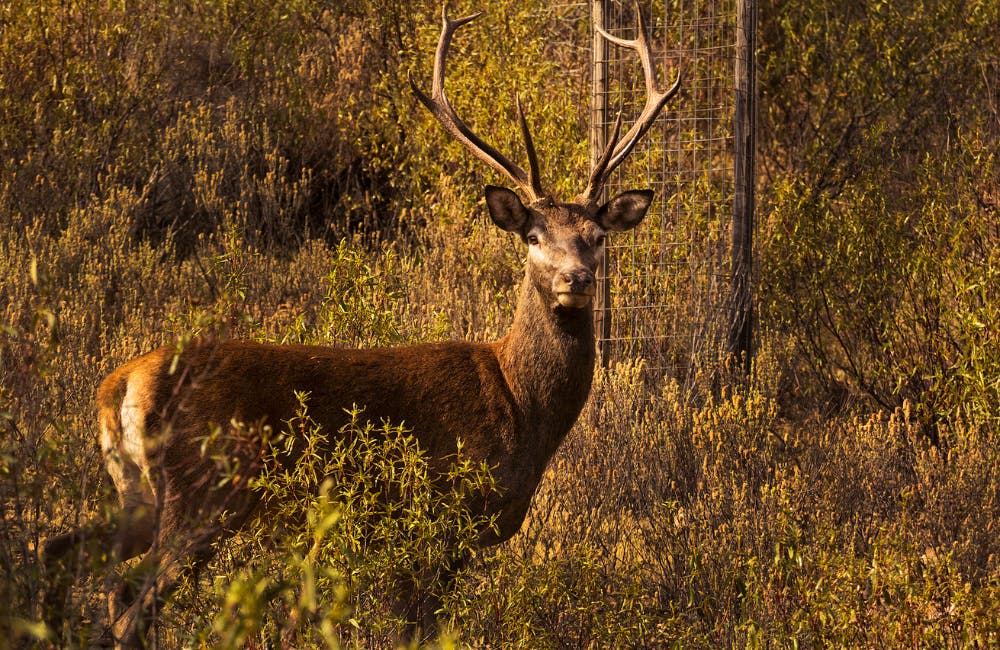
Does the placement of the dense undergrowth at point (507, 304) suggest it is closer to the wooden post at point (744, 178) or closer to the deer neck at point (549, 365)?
the wooden post at point (744, 178)

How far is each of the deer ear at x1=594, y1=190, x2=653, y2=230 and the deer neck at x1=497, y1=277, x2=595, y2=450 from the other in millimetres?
564

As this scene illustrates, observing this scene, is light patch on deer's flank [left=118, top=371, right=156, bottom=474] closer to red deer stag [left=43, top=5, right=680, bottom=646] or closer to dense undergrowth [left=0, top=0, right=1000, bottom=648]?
red deer stag [left=43, top=5, right=680, bottom=646]

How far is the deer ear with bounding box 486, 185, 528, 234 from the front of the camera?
218 inches

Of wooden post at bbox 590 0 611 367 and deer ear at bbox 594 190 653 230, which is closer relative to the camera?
deer ear at bbox 594 190 653 230

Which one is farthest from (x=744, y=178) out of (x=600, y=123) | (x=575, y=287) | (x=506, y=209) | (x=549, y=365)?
(x=575, y=287)

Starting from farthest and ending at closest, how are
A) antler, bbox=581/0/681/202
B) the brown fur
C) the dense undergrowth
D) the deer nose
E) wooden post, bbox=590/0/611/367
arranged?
wooden post, bbox=590/0/611/367
antler, bbox=581/0/681/202
the deer nose
the brown fur
the dense undergrowth

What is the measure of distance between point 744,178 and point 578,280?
3.89 metres

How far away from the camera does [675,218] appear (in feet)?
28.7

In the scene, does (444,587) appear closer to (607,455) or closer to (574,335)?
(574,335)

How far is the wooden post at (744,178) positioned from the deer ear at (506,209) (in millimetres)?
3118

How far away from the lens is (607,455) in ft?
22.2

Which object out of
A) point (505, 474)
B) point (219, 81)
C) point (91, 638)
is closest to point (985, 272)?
point (505, 474)

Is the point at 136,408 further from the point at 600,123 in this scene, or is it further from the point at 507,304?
the point at 600,123

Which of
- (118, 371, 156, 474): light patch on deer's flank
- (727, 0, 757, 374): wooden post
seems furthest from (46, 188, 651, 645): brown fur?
(727, 0, 757, 374): wooden post
